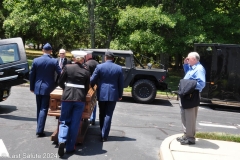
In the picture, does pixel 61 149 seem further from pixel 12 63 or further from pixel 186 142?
pixel 12 63

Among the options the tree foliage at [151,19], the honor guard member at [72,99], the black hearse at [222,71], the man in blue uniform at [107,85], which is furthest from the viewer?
the tree foliage at [151,19]

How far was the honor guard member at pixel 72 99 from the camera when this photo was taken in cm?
533

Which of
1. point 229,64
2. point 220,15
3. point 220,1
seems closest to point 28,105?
point 229,64

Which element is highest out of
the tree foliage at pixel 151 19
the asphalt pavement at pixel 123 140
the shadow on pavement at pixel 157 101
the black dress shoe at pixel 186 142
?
the tree foliage at pixel 151 19

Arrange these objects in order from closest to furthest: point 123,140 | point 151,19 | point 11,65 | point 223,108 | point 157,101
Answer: point 123,140 → point 11,65 → point 223,108 → point 157,101 → point 151,19

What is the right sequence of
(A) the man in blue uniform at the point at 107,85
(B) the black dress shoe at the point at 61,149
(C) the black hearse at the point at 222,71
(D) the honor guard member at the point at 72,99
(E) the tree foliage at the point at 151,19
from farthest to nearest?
(E) the tree foliage at the point at 151,19, (C) the black hearse at the point at 222,71, (A) the man in blue uniform at the point at 107,85, (D) the honor guard member at the point at 72,99, (B) the black dress shoe at the point at 61,149

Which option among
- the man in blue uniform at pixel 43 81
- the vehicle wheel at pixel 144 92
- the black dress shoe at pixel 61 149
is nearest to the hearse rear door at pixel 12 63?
the man in blue uniform at pixel 43 81

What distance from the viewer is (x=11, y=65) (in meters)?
8.20

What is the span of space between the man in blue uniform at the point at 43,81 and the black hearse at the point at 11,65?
220 centimetres

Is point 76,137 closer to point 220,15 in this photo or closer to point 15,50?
point 15,50

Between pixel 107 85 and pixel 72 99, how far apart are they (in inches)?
40.1

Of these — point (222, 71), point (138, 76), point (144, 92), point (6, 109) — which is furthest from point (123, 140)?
point (222, 71)

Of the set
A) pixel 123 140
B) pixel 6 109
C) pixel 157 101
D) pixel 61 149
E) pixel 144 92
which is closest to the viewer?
pixel 61 149

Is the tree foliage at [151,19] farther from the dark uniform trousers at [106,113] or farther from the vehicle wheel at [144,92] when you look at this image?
the dark uniform trousers at [106,113]
